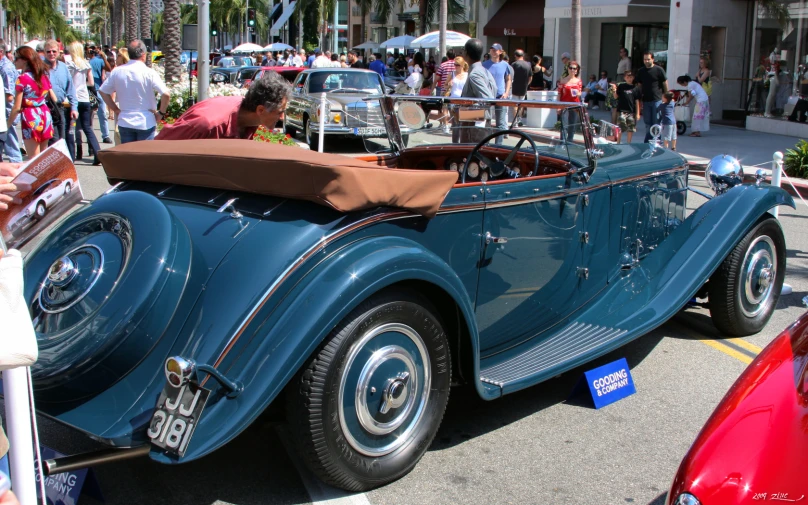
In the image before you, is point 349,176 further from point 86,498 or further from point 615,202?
point 615,202

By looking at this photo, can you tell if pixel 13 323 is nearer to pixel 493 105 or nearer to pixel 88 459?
pixel 88 459

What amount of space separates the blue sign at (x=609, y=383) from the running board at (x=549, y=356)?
0.55 ft

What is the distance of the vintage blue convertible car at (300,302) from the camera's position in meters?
2.71

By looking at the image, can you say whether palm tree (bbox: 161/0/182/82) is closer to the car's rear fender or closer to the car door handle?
the car door handle

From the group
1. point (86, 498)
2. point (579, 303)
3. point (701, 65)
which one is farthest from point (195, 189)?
point (701, 65)

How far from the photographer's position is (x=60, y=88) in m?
10.4

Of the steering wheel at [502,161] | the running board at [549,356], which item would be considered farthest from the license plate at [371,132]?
the running board at [549,356]

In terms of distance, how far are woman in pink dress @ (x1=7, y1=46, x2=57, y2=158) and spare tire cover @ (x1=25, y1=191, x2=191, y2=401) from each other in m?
6.90

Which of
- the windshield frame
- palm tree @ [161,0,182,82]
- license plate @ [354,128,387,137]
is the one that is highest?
palm tree @ [161,0,182,82]

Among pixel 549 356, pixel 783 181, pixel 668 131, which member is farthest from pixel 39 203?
pixel 668 131

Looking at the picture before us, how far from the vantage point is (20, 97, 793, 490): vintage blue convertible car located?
8.88 ft

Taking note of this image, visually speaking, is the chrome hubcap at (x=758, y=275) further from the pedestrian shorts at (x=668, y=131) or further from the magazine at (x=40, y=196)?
the pedestrian shorts at (x=668, y=131)

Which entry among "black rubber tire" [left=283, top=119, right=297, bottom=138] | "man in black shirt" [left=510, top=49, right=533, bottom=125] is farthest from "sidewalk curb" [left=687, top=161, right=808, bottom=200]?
A: "black rubber tire" [left=283, top=119, right=297, bottom=138]

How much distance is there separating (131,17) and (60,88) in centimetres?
1879
